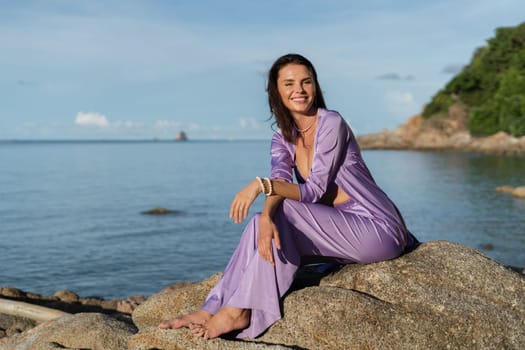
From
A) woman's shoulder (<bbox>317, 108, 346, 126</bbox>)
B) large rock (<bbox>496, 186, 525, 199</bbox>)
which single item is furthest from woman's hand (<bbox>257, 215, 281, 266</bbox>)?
large rock (<bbox>496, 186, 525, 199</bbox>)

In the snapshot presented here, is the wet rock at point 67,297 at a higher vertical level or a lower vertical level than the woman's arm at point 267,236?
lower

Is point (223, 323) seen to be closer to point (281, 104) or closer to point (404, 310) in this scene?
point (404, 310)

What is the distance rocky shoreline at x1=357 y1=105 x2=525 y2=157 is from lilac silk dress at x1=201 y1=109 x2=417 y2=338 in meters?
61.7

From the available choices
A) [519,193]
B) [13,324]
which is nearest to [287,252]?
[13,324]

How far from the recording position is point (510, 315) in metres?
4.80

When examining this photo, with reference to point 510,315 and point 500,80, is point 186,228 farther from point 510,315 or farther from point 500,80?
point 500,80

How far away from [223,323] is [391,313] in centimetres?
123

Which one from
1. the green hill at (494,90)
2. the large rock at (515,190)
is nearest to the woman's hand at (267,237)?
the large rock at (515,190)

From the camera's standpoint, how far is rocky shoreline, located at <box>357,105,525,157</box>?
68.9 m

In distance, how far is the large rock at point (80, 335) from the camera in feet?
17.3

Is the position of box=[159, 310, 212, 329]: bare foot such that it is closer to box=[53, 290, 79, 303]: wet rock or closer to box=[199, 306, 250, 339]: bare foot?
box=[199, 306, 250, 339]: bare foot

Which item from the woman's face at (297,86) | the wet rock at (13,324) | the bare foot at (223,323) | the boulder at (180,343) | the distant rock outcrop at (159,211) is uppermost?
the woman's face at (297,86)

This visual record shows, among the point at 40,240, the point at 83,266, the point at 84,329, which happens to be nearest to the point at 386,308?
the point at 84,329

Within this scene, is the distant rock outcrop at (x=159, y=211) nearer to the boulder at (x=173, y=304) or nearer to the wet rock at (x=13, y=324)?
the wet rock at (x=13, y=324)
